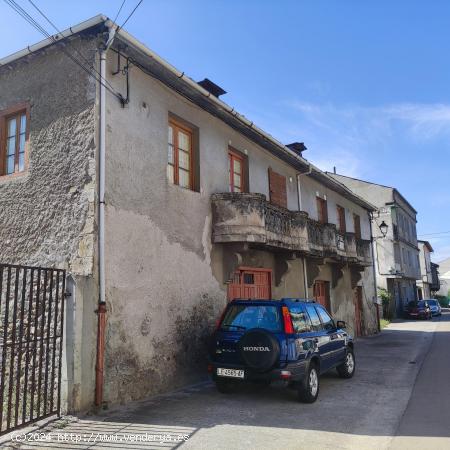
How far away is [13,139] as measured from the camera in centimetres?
882

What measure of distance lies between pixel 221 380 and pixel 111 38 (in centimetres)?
617

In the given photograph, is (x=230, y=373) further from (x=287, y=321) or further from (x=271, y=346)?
(x=287, y=321)

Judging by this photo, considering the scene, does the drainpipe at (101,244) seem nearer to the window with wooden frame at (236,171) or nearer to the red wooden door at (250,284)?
the red wooden door at (250,284)

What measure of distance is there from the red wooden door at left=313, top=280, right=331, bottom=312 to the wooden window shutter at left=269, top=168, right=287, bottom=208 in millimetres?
4180

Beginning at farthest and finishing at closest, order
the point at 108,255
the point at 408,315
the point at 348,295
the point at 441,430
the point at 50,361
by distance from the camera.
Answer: the point at 408,315, the point at 348,295, the point at 108,255, the point at 50,361, the point at 441,430

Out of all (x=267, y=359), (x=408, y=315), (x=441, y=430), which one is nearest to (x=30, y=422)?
(x=267, y=359)

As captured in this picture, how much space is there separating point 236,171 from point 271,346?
232 inches

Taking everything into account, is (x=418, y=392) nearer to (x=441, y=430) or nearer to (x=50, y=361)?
(x=441, y=430)

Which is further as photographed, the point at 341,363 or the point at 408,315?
the point at 408,315

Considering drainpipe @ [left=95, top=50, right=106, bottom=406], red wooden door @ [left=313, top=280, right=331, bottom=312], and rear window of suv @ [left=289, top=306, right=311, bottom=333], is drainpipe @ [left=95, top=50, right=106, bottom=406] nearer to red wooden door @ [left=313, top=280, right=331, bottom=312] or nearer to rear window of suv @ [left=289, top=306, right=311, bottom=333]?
rear window of suv @ [left=289, top=306, right=311, bottom=333]

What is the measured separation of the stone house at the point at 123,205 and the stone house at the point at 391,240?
78.7 ft

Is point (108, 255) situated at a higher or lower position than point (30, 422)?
higher

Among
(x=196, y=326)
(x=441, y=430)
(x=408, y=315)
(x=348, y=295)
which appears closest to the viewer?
(x=441, y=430)

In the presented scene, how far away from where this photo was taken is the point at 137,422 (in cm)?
624
